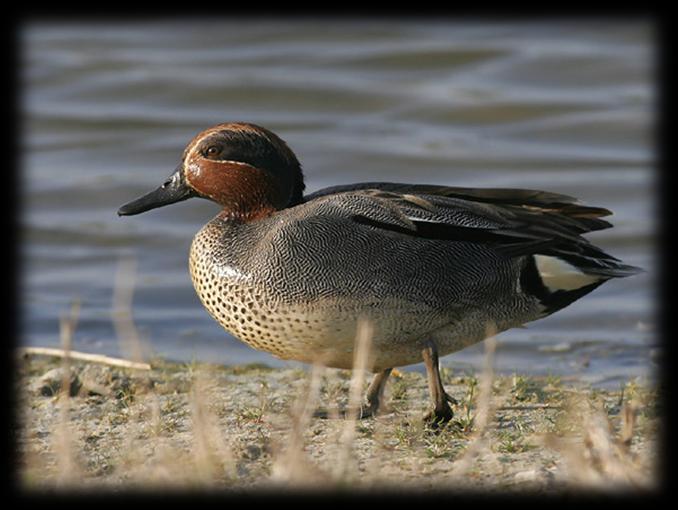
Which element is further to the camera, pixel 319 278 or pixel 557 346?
pixel 557 346

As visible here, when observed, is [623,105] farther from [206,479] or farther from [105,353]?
[206,479]

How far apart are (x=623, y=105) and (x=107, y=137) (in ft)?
15.5

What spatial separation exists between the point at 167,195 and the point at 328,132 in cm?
617

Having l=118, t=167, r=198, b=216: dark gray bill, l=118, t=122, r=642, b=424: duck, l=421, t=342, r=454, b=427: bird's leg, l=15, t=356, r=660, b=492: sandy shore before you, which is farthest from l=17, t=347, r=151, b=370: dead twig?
l=421, t=342, r=454, b=427: bird's leg

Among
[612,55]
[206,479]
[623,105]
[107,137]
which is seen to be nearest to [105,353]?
[206,479]

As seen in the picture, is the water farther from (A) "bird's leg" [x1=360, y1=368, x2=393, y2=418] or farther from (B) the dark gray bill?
(B) the dark gray bill

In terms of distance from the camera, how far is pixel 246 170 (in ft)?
15.5

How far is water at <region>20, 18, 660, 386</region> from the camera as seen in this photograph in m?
7.36

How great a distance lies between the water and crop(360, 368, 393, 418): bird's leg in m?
1.44

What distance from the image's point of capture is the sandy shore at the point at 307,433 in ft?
10.9

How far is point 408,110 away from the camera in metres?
11.4

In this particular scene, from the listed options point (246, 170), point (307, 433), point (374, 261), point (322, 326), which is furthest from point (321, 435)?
point (246, 170)

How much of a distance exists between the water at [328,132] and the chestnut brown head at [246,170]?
5.92 feet

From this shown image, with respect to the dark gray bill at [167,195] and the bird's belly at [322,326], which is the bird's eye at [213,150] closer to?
the dark gray bill at [167,195]
